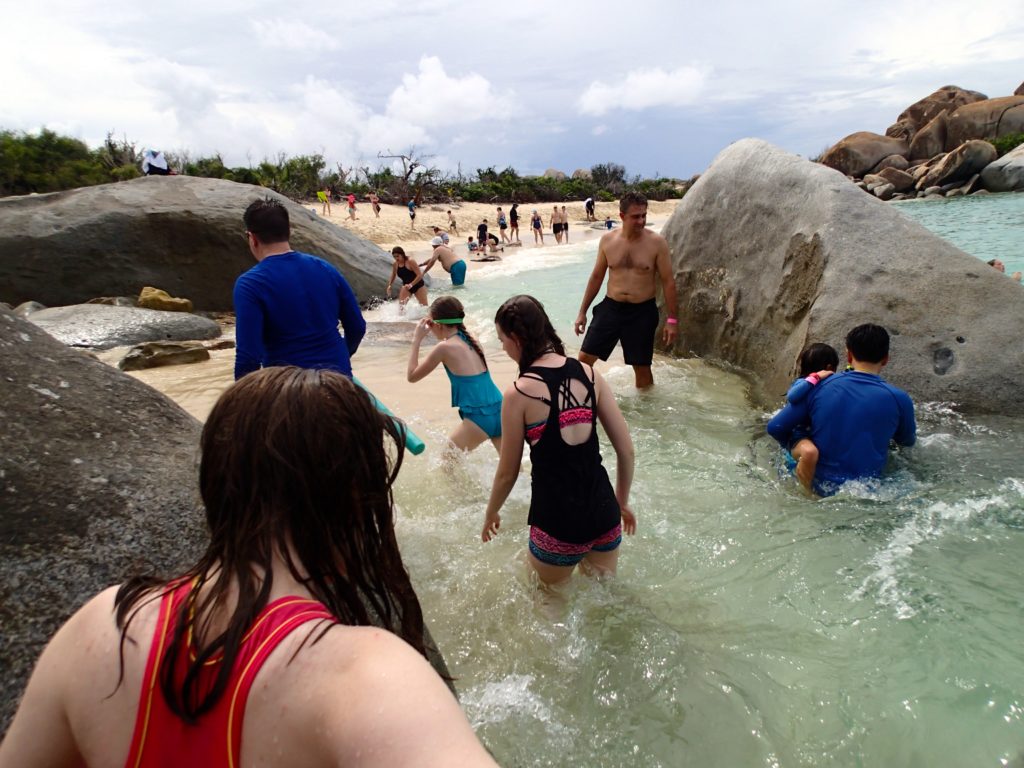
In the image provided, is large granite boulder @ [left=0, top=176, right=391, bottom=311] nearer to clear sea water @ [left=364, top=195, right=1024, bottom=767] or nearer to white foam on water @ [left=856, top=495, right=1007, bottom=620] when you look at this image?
clear sea water @ [left=364, top=195, right=1024, bottom=767]

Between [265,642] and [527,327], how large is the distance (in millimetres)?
1779

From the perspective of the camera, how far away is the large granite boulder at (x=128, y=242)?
9930 mm

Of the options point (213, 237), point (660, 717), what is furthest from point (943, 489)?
point (213, 237)

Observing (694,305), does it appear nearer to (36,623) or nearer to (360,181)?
(36,623)

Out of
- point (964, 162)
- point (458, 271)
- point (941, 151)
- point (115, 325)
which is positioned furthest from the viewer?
point (941, 151)

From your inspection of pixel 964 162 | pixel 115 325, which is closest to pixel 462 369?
pixel 115 325

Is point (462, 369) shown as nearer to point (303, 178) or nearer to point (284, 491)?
point (284, 491)

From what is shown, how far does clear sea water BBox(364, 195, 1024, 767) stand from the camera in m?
2.19

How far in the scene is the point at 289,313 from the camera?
118 inches

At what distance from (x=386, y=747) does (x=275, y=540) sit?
355 mm

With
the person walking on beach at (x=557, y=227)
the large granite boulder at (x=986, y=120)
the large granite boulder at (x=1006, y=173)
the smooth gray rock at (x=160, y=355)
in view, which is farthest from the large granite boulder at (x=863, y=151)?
the smooth gray rock at (x=160, y=355)

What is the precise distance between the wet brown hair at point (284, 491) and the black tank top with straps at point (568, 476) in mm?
1440

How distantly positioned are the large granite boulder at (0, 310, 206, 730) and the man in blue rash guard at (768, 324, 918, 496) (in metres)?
3.07

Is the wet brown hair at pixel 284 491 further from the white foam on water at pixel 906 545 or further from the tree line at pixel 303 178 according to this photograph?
the tree line at pixel 303 178
